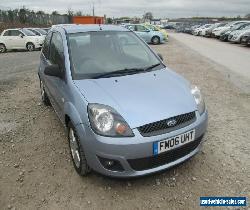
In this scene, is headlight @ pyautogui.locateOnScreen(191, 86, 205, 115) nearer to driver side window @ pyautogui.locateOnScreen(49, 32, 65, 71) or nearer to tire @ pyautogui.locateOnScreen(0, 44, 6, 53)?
driver side window @ pyautogui.locateOnScreen(49, 32, 65, 71)

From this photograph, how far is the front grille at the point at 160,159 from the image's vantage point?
3.11 m

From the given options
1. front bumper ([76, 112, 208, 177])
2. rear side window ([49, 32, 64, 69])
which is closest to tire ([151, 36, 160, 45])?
rear side window ([49, 32, 64, 69])

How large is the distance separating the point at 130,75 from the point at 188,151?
1227mm

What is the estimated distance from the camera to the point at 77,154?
364cm

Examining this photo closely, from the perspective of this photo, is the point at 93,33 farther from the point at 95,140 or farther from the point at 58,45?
the point at 95,140

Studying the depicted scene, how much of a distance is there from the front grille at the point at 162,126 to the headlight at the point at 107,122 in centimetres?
15

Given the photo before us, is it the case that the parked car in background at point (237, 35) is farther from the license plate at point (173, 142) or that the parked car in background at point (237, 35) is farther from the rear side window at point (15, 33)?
the license plate at point (173, 142)

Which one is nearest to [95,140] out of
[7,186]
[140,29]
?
[7,186]

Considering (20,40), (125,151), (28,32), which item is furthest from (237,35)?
(125,151)

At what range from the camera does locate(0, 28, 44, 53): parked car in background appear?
1984 centimetres

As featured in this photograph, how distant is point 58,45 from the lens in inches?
184

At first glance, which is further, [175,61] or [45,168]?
[175,61]

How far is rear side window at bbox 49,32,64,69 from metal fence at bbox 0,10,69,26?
32509 millimetres

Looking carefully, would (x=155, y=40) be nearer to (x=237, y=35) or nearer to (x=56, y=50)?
(x=237, y=35)
